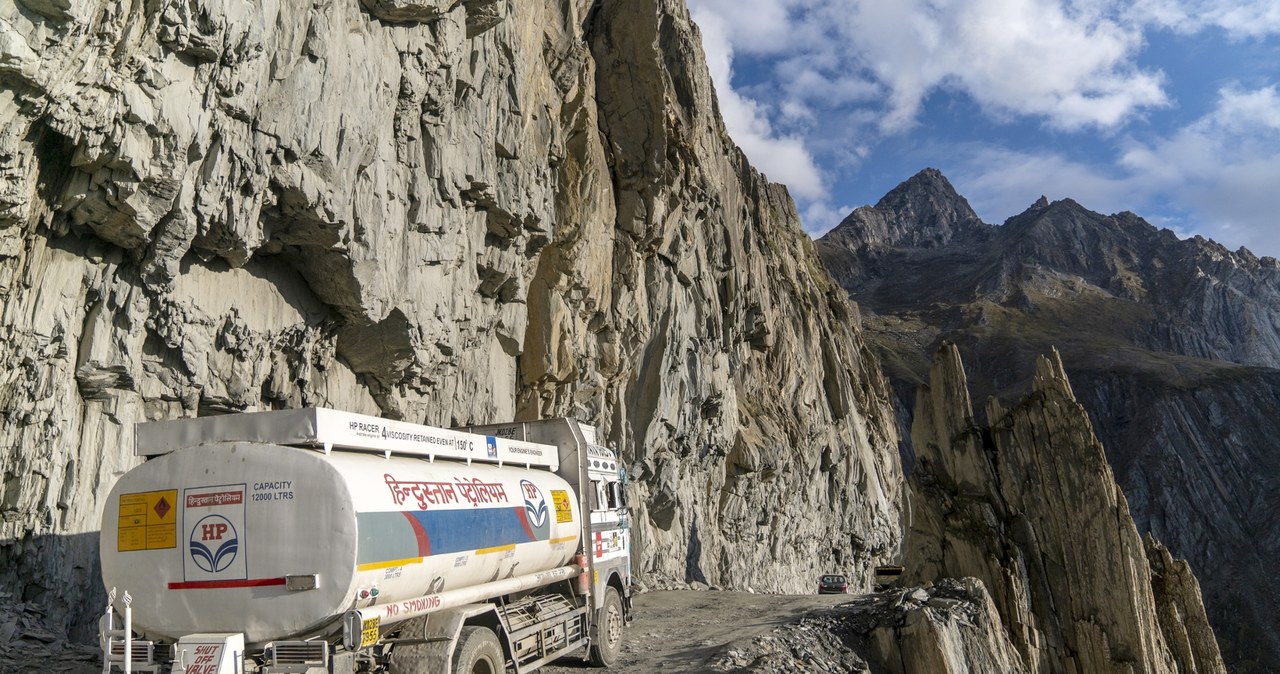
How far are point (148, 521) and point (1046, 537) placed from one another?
13892mm

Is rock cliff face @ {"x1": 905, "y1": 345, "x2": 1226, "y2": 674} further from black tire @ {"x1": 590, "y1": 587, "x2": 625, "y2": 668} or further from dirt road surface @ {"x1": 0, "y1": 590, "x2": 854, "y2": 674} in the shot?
black tire @ {"x1": 590, "y1": 587, "x2": 625, "y2": 668}

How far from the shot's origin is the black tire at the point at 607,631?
14.0 metres

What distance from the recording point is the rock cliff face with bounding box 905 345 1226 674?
14.6 m

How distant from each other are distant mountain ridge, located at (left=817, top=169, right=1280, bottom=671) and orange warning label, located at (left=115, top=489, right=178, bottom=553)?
6436 centimetres

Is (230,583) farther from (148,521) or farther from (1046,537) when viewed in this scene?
(1046,537)

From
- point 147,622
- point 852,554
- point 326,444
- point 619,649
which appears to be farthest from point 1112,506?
point 852,554

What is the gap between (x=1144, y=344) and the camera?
124 metres

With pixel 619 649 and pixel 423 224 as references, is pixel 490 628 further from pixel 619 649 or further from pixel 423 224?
pixel 423 224

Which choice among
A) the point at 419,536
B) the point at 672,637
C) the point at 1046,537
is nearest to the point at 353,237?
the point at 419,536

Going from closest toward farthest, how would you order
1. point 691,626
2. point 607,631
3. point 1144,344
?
point 607,631, point 691,626, point 1144,344

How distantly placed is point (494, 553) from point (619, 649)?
18.7 ft

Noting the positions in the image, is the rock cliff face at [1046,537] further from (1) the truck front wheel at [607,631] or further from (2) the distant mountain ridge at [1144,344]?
(2) the distant mountain ridge at [1144,344]

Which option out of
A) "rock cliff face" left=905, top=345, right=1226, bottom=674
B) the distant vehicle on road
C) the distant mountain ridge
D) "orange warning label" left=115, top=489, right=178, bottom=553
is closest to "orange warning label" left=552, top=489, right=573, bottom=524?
"orange warning label" left=115, top=489, right=178, bottom=553

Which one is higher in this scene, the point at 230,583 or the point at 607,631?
the point at 230,583
